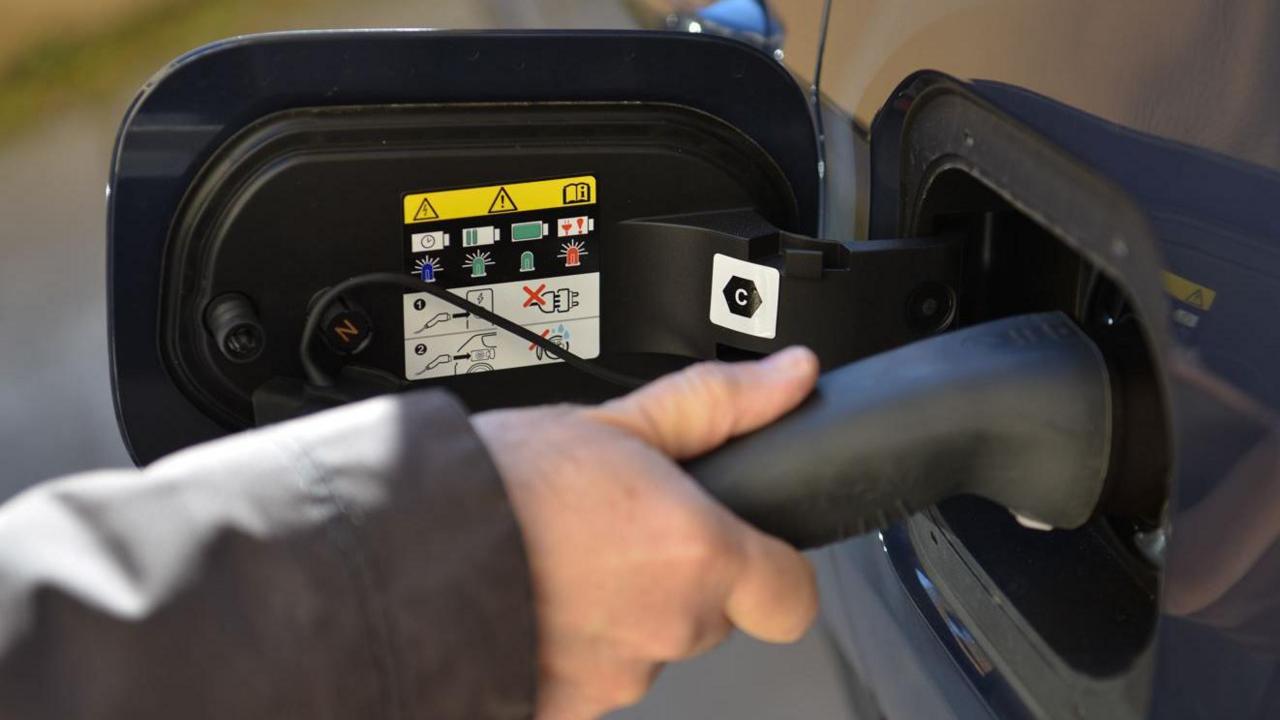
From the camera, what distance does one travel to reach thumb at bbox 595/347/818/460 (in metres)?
0.78

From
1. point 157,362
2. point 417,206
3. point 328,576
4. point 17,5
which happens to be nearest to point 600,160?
point 417,206

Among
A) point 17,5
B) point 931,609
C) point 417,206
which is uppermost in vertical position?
point 17,5

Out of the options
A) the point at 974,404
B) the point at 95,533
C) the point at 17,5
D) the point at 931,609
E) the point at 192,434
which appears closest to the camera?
the point at 95,533

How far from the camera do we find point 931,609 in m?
0.98

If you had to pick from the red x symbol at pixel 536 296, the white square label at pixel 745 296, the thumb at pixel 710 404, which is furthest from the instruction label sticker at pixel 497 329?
the thumb at pixel 710 404

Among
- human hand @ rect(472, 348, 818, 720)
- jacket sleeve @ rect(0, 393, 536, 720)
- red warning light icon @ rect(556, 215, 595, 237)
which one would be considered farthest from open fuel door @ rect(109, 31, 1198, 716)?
jacket sleeve @ rect(0, 393, 536, 720)

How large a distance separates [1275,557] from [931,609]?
35cm

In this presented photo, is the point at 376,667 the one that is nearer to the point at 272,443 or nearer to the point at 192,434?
the point at 272,443

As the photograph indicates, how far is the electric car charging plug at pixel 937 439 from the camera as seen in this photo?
2.57 feet

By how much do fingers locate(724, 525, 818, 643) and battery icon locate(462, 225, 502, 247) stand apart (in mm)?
404

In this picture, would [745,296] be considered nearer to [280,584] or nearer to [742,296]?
[742,296]

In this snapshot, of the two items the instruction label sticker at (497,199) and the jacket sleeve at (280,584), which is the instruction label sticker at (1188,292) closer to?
the jacket sleeve at (280,584)

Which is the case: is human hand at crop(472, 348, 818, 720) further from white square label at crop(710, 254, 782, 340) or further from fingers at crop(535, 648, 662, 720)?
white square label at crop(710, 254, 782, 340)

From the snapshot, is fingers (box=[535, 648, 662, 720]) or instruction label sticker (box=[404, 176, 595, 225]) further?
instruction label sticker (box=[404, 176, 595, 225])
